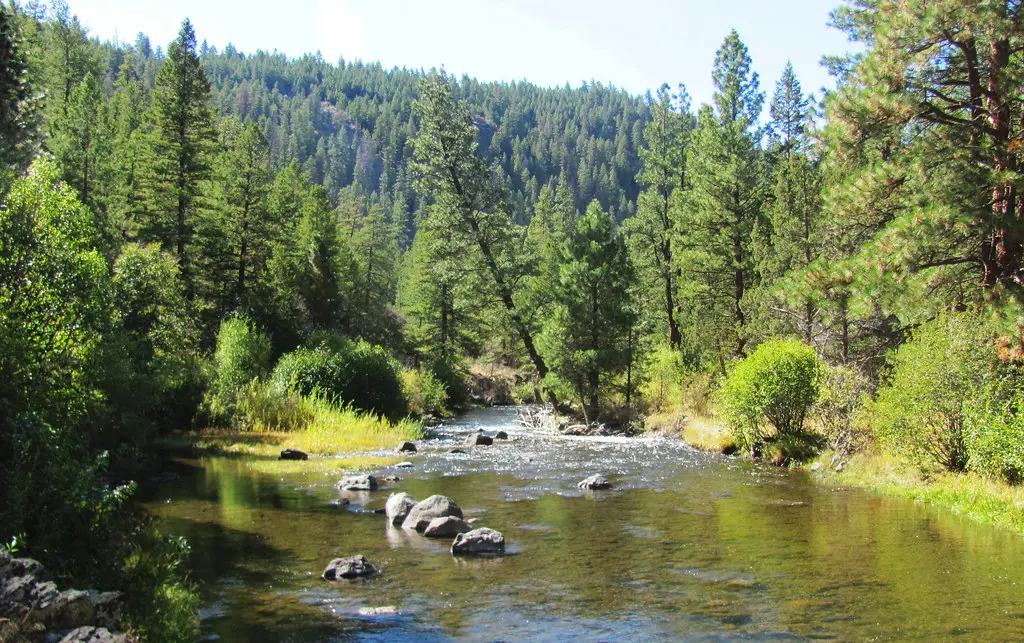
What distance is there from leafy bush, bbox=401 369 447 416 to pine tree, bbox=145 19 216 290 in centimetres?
1412

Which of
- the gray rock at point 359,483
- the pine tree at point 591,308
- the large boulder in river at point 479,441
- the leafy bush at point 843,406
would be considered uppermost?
the pine tree at point 591,308

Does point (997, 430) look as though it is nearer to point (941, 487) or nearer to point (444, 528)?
point (941, 487)

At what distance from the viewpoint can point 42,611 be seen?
20.1ft

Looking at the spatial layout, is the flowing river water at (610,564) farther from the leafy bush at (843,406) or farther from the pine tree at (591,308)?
the pine tree at (591,308)

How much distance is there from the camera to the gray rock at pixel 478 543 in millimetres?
12867

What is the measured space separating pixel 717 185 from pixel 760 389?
13.8 metres

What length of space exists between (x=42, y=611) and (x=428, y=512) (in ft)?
29.6

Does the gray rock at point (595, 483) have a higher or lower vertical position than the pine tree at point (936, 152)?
lower

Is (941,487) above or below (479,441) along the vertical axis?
above

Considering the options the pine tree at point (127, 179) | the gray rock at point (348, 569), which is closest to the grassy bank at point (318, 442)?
the gray rock at point (348, 569)

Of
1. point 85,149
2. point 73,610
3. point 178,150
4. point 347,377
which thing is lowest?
point 73,610

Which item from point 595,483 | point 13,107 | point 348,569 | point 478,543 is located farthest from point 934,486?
point 13,107

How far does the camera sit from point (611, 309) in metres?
34.6

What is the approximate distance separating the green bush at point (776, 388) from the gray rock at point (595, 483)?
712cm
